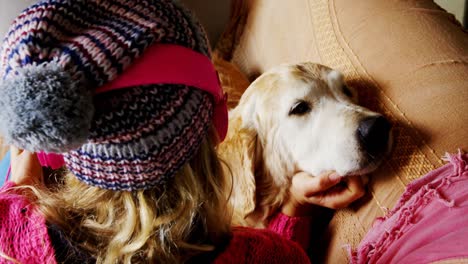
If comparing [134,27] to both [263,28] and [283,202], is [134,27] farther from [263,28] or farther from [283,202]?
[263,28]

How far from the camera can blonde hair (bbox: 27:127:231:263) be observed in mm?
758

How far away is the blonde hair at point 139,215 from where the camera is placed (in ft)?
2.49

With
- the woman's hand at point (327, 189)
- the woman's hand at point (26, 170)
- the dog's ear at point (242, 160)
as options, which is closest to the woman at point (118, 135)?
the woman's hand at point (26, 170)

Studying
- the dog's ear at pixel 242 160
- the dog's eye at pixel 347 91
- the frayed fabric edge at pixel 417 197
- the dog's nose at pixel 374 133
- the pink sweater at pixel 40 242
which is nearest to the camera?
the pink sweater at pixel 40 242

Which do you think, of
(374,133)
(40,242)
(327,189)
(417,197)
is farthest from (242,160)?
(40,242)

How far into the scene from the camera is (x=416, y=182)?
3.00 feet

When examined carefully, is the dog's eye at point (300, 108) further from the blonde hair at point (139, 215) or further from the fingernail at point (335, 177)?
the blonde hair at point (139, 215)

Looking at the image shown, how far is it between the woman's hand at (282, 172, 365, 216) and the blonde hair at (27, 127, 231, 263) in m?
0.38

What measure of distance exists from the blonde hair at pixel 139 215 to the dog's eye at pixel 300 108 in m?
0.45

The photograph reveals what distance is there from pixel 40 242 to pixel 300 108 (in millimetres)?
725

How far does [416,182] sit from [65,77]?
69 cm

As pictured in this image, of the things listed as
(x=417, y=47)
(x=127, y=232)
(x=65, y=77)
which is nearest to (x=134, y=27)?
(x=65, y=77)

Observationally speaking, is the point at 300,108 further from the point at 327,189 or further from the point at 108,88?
the point at 108,88

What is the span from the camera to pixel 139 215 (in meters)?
0.77
